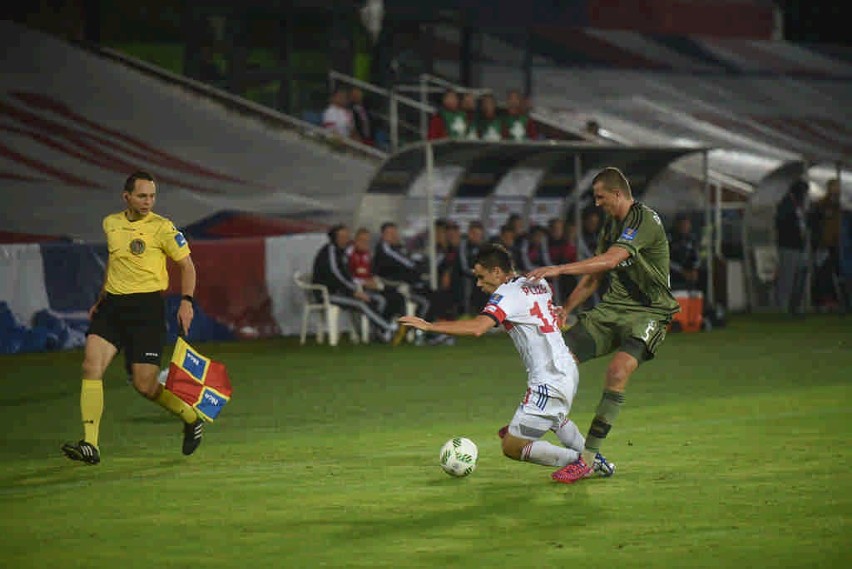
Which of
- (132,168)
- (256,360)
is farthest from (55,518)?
(132,168)

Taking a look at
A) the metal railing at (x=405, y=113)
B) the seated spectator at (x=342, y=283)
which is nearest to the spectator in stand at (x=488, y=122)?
the seated spectator at (x=342, y=283)

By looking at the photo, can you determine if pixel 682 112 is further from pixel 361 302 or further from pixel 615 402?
pixel 615 402

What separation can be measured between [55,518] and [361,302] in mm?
13713

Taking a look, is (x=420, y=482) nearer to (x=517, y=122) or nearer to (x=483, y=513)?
(x=483, y=513)

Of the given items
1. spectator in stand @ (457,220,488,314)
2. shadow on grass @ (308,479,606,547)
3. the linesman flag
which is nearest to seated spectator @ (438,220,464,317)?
spectator in stand @ (457,220,488,314)

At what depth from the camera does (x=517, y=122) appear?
2553cm

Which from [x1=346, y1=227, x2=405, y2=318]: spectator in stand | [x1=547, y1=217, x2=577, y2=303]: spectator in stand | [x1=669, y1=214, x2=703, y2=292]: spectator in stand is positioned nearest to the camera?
[x1=346, y1=227, x2=405, y2=318]: spectator in stand

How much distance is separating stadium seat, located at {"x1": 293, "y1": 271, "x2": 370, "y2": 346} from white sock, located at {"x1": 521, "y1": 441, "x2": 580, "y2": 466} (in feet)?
42.0

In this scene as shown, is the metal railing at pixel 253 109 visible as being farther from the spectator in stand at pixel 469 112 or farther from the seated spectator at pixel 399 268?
the seated spectator at pixel 399 268

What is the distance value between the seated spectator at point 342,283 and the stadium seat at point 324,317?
0.50 feet

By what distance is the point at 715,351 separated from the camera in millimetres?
19656

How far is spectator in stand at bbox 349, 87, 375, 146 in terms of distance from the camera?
2798cm

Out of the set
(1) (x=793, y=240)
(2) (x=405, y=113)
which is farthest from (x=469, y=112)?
(1) (x=793, y=240)

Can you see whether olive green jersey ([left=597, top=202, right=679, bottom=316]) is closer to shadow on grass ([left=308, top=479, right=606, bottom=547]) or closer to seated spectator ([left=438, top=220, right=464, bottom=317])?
shadow on grass ([left=308, top=479, right=606, bottom=547])
